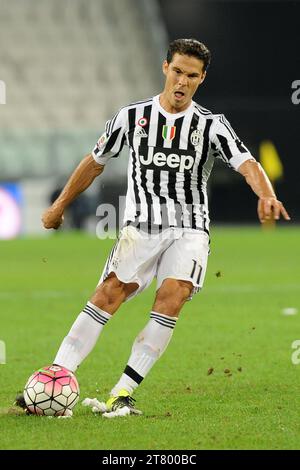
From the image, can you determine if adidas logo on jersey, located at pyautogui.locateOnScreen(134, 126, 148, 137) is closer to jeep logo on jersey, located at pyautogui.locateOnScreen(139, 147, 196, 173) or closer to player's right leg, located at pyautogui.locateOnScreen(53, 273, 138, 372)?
jeep logo on jersey, located at pyautogui.locateOnScreen(139, 147, 196, 173)

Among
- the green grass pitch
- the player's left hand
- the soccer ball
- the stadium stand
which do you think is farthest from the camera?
the stadium stand

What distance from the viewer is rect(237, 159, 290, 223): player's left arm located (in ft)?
17.9

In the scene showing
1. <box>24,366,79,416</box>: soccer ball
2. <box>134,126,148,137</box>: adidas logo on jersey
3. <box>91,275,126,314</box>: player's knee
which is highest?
<box>134,126,148,137</box>: adidas logo on jersey

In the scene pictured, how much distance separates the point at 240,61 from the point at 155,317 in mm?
25439

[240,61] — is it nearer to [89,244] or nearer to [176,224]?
[89,244]

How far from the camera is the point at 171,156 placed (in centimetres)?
595

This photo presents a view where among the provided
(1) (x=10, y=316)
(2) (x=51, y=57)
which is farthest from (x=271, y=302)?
(2) (x=51, y=57)

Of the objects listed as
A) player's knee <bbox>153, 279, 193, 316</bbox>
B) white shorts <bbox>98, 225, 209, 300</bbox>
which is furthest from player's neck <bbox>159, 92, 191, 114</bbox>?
player's knee <bbox>153, 279, 193, 316</bbox>

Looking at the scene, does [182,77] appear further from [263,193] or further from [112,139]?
[263,193]

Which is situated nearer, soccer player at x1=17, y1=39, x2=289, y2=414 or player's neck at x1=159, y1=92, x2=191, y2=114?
soccer player at x1=17, y1=39, x2=289, y2=414

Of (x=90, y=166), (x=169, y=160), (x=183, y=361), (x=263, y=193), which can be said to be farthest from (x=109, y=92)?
(x=263, y=193)

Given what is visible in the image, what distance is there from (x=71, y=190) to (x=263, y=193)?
118cm

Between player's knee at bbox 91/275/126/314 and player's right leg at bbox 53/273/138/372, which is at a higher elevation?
player's knee at bbox 91/275/126/314

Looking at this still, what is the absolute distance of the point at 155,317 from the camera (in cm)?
585
